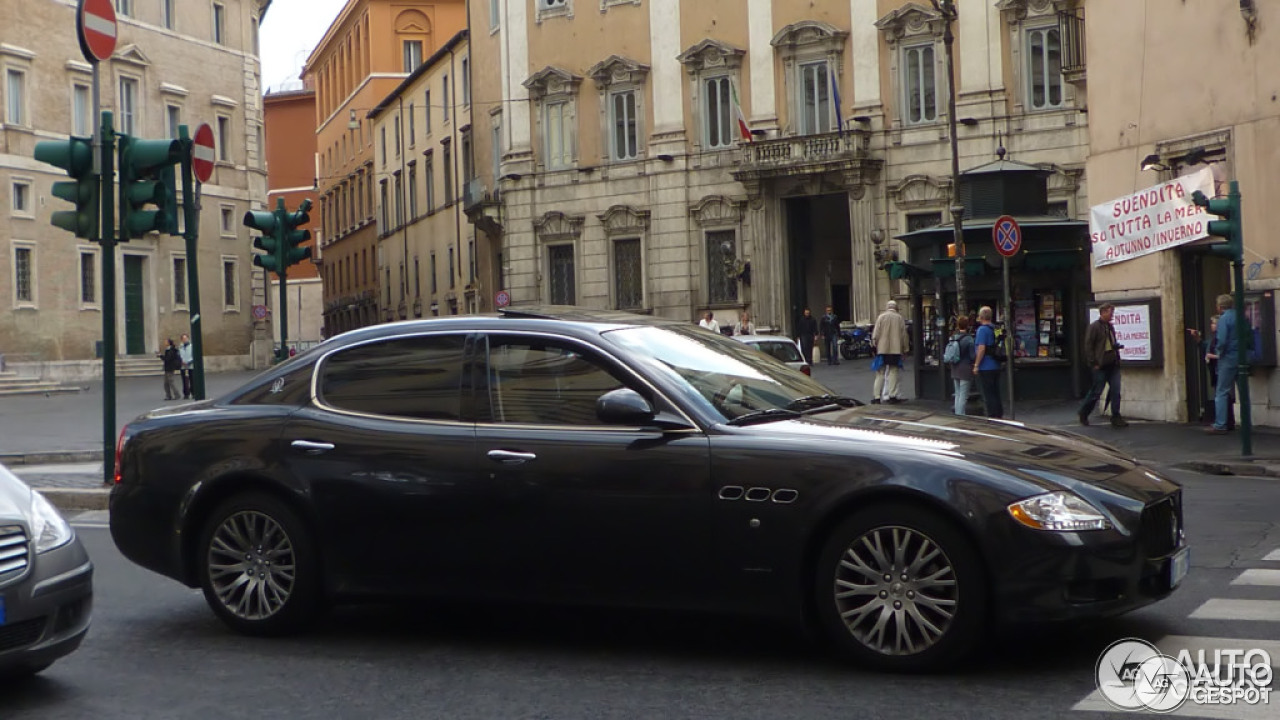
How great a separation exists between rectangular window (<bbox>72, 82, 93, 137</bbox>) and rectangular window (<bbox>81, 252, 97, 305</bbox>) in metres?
4.28

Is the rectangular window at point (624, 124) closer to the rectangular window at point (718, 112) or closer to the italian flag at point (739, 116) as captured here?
the rectangular window at point (718, 112)

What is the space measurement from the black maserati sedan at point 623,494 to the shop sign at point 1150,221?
48.2 feet

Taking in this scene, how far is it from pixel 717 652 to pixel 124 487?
324 cm

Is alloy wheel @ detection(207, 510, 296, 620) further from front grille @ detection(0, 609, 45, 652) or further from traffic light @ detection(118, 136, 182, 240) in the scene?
traffic light @ detection(118, 136, 182, 240)

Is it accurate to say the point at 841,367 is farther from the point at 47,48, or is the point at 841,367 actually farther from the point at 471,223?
the point at 47,48

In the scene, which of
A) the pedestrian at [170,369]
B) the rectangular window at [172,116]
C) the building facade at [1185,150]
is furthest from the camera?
the rectangular window at [172,116]

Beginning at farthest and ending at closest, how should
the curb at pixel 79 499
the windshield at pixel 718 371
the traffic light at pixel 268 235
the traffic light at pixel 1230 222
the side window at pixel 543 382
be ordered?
1. the traffic light at pixel 268 235
2. the traffic light at pixel 1230 222
3. the curb at pixel 79 499
4. the side window at pixel 543 382
5. the windshield at pixel 718 371

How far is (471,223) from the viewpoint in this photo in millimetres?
60281

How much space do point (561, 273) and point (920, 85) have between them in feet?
45.8

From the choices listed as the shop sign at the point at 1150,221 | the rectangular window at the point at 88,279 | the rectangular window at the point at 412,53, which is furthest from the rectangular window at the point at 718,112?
the rectangular window at the point at 412,53

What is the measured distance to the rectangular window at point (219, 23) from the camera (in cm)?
6194

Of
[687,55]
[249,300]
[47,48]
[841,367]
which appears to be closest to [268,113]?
[249,300]

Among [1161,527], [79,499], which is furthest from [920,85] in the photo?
[1161,527]

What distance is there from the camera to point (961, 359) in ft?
77.3
